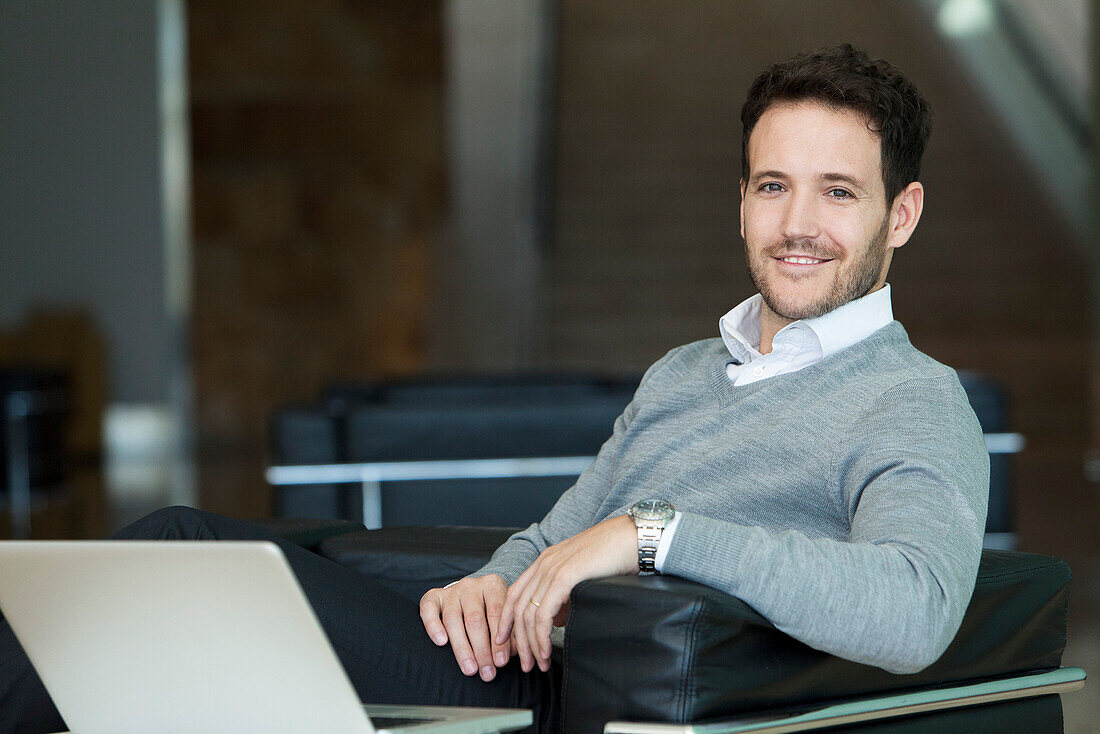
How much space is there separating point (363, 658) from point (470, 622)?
0.14m

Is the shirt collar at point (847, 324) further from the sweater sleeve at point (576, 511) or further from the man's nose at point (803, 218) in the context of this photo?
the sweater sleeve at point (576, 511)

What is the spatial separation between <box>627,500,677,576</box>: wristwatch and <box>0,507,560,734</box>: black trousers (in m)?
0.30

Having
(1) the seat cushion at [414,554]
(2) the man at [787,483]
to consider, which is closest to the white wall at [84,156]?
(1) the seat cushion at [414,554]

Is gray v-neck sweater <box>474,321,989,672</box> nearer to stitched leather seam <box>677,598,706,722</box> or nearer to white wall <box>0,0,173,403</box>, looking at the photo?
stitched leather seam <box>677,598,706,722</box>

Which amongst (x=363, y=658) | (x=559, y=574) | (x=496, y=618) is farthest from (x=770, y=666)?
(x=363, y=658)

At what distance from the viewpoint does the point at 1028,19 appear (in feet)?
27.3

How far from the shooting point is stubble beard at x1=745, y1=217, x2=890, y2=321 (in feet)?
5.16

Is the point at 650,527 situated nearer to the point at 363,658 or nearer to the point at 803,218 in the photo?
the point at 363,658

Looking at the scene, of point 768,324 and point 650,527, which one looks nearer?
point 650,527

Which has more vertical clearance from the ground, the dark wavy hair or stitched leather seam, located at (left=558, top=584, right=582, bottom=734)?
the dark wavy hair

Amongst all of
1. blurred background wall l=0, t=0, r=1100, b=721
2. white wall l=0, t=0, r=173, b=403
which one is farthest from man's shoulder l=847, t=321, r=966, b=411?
white wall l=0, t=0, r=173, b=403

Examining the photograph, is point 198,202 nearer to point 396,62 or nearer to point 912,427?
point 396,62

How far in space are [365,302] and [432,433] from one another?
7.02 m

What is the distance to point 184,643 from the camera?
1.07 meters
